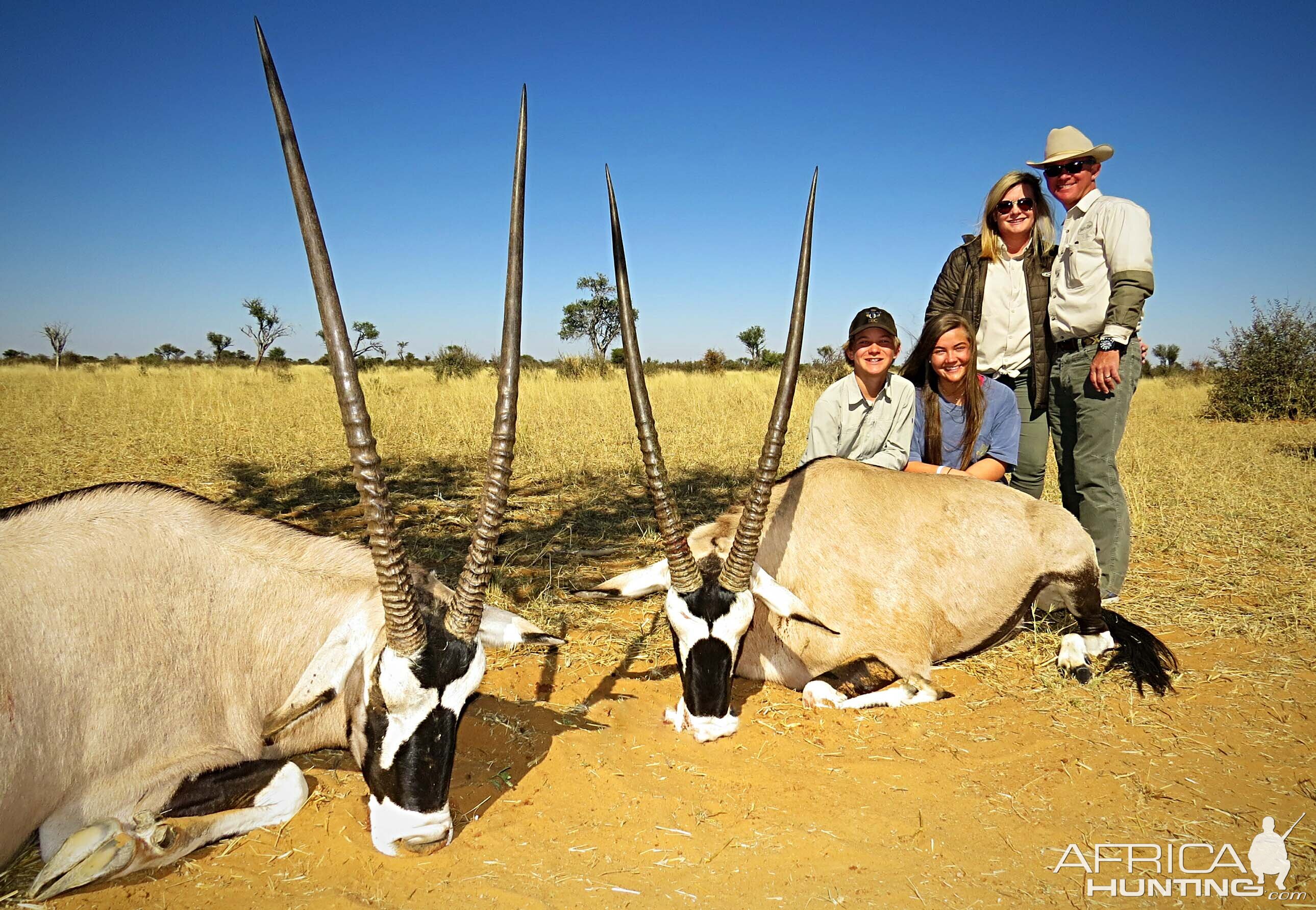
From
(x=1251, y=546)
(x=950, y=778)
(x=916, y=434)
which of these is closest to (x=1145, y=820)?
(x=950, y=778)

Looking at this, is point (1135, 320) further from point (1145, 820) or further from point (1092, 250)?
point (1145, 820)

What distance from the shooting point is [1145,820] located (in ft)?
9.53

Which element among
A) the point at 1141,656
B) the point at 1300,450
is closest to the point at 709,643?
the point at 1141,656

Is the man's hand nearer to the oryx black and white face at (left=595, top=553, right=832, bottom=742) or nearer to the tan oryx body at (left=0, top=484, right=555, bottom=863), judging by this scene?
the oryx black and white face at (left=595, top=553, right=832, bottom=742)

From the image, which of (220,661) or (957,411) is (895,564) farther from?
(220,661)

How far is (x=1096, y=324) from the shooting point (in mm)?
4816

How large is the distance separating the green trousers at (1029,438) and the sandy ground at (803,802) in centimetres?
173

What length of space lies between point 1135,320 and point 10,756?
5.97 metres

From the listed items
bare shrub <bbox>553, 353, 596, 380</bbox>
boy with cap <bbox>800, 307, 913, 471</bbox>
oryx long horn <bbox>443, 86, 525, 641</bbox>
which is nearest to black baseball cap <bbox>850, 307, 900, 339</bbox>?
boy with cap <bbox>800, 307, 913, 471</bbox>

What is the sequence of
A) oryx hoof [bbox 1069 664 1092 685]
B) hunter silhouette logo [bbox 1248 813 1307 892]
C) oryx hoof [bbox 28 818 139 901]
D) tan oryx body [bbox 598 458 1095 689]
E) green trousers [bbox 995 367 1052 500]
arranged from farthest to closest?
green trousers [bbox 995 367 1052 500]
oryx hoof [bbox 1069 664 1092 685]
tan oryx body [bbox 598 458 1095 689]
hunter silhouette logo [bbox 1248 813 1307 892]
oryx hoof [bbox 28 818 139 901]

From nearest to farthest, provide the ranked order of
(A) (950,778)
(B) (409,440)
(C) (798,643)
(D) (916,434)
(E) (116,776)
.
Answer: (E) (116,776) < (A) (950,778) < (C) (798,643) < (D) (916,434) < (B) (409,440)

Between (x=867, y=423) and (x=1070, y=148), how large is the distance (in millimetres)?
2310

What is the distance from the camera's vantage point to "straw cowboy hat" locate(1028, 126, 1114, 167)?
4.83 metres

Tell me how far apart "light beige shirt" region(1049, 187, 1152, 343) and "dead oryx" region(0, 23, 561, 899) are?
4002 millimetres
